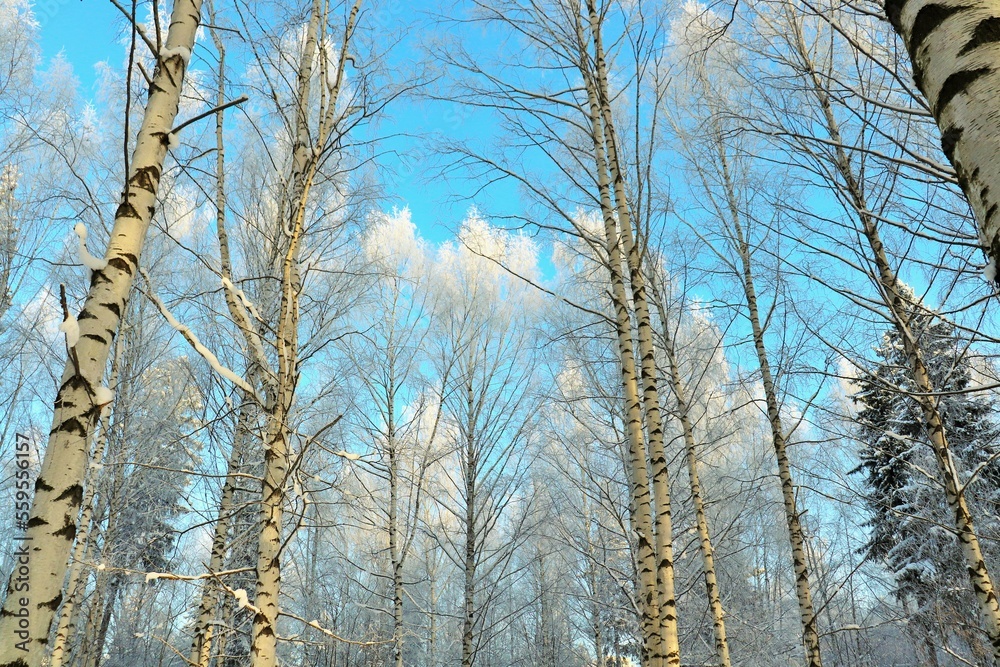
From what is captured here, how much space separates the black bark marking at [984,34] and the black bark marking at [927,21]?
0.06m

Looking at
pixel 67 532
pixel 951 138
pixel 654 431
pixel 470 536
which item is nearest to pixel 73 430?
pixel 67 532

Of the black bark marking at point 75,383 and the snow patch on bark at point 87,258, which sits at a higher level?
the snow patch on bark at point 87,258

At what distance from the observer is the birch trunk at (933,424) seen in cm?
343

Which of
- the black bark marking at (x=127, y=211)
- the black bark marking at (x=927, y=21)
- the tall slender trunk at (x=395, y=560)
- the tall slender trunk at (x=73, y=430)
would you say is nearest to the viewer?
the black bark marking at (x=927, y=21)

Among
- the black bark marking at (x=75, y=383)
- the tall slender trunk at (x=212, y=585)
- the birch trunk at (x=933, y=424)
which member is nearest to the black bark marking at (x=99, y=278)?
the black bark marking at (x=75, y=383)

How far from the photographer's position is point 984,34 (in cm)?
100

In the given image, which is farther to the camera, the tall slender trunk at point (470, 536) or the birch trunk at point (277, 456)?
the tall slender trunk at point (470, 536)

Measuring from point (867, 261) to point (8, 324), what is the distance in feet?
35.2

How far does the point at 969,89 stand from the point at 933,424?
3.65m

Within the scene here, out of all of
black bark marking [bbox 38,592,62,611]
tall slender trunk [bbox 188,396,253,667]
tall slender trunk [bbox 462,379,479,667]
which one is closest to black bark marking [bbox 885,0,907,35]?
black bark marking [bbox 38,592,62,611]

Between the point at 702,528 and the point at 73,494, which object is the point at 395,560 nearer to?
the point at 702,528

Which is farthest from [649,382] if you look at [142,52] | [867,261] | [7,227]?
[7,227]

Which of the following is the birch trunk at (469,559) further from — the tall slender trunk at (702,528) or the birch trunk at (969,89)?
the birch trunk at (969,89)

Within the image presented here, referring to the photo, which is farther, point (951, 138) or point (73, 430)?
point (73, 430)
